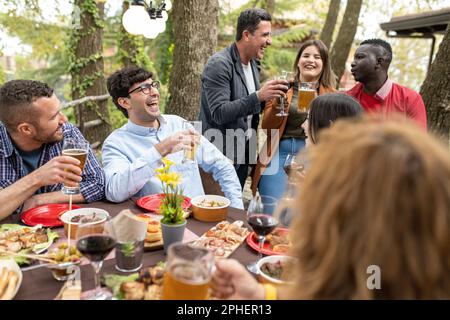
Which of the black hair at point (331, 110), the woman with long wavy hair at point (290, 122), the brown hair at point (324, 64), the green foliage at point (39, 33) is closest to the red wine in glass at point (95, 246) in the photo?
the black hair at point (331, 110)

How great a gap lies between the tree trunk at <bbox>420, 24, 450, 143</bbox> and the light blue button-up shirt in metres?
2.38

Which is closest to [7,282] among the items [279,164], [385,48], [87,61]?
[279,164]

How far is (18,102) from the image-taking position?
2115 millimetres

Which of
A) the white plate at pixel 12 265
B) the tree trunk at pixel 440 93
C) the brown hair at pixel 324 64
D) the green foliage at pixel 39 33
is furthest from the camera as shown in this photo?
the green foliage at pixel 39 33

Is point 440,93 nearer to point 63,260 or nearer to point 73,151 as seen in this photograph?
point 73,151

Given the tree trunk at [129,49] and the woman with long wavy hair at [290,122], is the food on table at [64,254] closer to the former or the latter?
the woman with long wavy hair at [290,122]

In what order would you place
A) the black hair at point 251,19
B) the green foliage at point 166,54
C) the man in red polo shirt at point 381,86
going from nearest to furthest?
1. the man in red polo shirt at point 381,86
2. the black hair at point 251,19
3. the green foliage at point 166,54

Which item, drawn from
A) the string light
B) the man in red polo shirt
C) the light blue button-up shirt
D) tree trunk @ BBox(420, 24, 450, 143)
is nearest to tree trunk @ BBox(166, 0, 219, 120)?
the string light

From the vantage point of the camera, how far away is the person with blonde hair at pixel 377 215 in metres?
0.69

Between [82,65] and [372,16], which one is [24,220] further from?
[372,16]

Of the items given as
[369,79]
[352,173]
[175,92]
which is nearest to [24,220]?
[352,173]

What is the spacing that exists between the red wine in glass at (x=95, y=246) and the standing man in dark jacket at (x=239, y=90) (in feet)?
6.74
